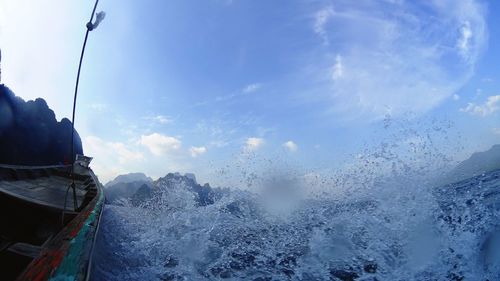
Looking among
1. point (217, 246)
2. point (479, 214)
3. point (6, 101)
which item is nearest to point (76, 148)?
point (6, 101)

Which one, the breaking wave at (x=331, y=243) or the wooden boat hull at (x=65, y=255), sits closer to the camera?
the wooden boat hull at (x=65, y=255)

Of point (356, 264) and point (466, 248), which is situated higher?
point (466, 248)

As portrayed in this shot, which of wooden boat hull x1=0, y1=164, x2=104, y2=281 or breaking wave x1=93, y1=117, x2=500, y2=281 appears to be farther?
breaking wave x1=93, y1=117, x2=500, y2=281

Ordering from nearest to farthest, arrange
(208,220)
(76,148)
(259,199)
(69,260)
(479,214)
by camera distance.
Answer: (69,260) < (479,214) < (208,220) < (259,199) < (76,148)

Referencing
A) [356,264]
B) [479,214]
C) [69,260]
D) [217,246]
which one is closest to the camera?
[69,260]

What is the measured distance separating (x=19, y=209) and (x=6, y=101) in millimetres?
41117

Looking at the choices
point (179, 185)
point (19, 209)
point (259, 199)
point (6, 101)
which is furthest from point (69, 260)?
point (6, 101)

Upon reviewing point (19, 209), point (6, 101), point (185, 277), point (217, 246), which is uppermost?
point (6, 101)

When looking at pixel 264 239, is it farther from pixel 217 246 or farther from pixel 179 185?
pixel 179 185

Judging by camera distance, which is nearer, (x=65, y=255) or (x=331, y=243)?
(x=65, y=255)

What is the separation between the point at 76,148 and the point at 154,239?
58.1 metres

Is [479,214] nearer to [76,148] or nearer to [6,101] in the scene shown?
[6,101]

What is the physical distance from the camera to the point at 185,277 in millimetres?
6035

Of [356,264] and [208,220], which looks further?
[208,220]
